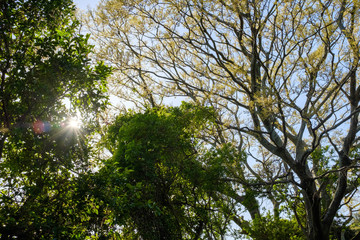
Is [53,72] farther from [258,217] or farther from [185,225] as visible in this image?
[258,217]

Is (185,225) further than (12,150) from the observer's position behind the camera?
Yes

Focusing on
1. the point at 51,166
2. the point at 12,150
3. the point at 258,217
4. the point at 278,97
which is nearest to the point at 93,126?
the point at 51,166

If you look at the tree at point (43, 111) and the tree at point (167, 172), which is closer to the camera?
the tree at point (43, 111)

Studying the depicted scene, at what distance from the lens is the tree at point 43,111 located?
350 centimetres

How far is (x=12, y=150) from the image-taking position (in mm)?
4129

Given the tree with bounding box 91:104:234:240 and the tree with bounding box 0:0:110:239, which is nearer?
the tree with bounding box 0:0:110:239

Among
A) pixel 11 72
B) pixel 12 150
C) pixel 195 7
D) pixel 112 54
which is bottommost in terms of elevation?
pixel 12 150

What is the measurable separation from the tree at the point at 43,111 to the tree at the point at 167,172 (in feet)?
3.15

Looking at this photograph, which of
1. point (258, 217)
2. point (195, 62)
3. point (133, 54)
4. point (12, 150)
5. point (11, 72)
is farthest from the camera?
point (133, 54)

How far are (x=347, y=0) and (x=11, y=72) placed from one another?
6031mm

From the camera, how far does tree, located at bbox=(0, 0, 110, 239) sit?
3498mm

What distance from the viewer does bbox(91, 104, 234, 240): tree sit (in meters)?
4.91

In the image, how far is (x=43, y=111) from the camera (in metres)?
3.69

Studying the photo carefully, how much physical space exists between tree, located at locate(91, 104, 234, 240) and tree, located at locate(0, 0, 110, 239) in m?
0.96
